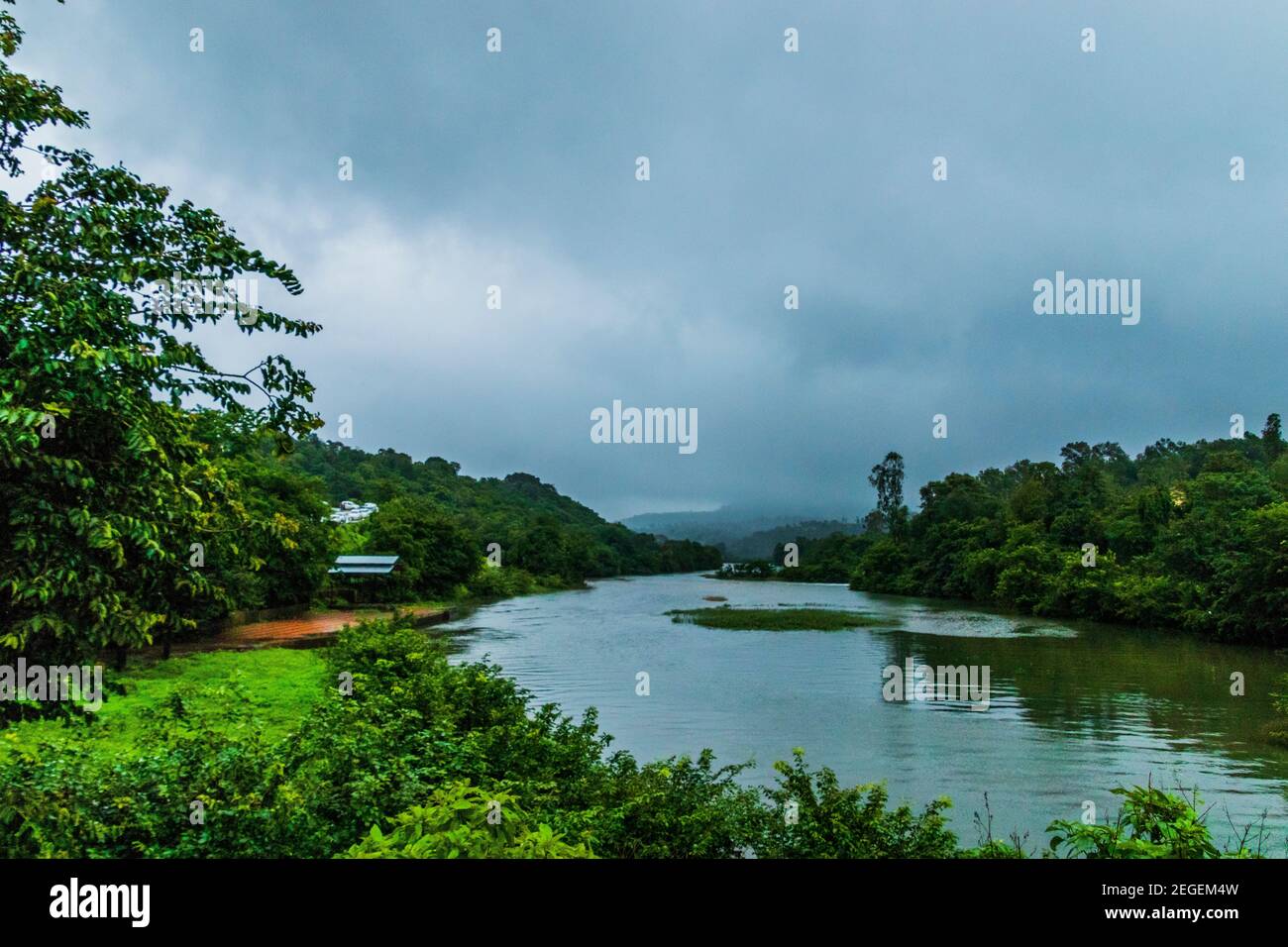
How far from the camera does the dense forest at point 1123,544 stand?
80.9ft

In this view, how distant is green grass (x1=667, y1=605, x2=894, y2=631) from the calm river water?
74.9 inches

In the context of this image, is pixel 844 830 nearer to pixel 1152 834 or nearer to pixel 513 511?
pixel 1152 834

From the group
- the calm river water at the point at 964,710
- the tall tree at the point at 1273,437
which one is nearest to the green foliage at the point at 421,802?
the calm river water at the point at 964,710

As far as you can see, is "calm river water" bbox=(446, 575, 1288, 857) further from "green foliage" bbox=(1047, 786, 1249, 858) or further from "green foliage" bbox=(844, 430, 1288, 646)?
"green foliage" bbox=(1047, 786, 1249, 858)

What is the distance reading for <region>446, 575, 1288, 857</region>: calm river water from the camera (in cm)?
975

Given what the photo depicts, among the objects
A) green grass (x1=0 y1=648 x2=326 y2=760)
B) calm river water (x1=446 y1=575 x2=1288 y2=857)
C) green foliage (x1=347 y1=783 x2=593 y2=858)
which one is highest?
green foliage (x1=347 y1=783 x2=593 y2=858)

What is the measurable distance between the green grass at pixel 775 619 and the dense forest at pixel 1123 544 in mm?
9306

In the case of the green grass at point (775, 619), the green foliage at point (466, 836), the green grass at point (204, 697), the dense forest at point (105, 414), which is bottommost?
the green grass at point (775, 619)

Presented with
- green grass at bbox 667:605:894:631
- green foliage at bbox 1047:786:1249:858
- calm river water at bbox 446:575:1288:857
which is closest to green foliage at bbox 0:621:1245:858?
green foliage at bbox 1047:786:1249:858

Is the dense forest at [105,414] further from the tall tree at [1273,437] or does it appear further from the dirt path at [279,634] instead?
A: the tall tree at [1273,437]

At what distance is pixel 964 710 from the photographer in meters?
14.6
